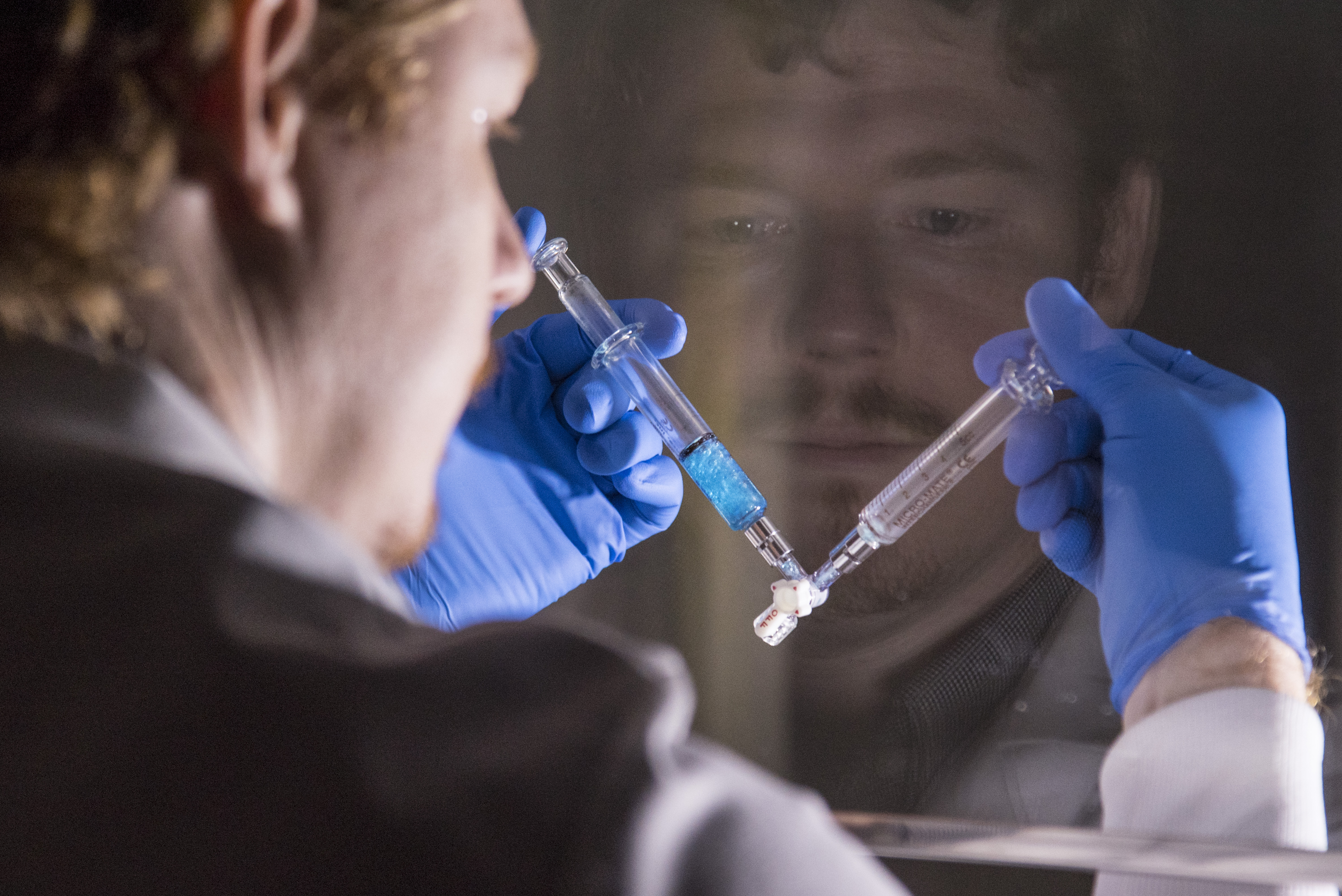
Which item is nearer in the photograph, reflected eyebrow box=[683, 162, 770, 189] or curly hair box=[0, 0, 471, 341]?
curly hair box=[0, 0, 471, 341]

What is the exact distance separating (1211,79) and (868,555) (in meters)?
0.52

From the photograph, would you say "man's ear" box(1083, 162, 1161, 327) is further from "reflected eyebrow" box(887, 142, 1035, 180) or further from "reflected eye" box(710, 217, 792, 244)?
"reflected eye" box(710, 217, 792, 244)

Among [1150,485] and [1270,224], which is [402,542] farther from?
[1270,224]

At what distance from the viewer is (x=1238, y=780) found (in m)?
0.75

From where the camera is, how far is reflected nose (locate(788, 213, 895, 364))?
2.87 feet

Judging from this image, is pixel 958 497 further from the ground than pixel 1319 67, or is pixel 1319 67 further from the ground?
pixel 1319 67

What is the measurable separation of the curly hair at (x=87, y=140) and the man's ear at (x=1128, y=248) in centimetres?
71

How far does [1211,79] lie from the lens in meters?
0.79

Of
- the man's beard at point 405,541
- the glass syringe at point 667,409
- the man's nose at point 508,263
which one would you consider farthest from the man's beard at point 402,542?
the glass syringe at point 667,409

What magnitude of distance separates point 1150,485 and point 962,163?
33 cm

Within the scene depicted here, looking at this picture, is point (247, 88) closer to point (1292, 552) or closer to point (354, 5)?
point (354, 5)

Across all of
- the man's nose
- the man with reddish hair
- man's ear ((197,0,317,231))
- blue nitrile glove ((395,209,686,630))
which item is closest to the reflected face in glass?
blue nitrile glove ((395,209,686,630))

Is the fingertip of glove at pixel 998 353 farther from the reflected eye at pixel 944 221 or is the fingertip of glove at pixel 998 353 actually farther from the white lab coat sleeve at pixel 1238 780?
the white lab coat sleeve at pixel 1238 780

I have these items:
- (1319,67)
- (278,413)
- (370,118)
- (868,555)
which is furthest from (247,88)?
(1319,67)
